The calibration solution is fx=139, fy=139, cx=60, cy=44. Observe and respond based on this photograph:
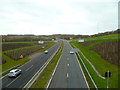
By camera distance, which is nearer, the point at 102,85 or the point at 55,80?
the point at 102,85

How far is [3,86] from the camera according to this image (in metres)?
23.0

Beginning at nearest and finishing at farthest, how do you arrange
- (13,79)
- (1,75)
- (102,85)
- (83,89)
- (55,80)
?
(83,89) → (102,85) → (55,80) → (13,79) → (1,75)

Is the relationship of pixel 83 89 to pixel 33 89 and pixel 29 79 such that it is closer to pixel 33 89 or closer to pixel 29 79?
pixel 33 89

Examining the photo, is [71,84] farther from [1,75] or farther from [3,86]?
[1,75]

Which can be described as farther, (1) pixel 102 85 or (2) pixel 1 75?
(2) pixel 1 75

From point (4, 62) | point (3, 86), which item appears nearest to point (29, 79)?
point (3, 86)

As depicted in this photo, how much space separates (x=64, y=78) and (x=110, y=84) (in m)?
8.09

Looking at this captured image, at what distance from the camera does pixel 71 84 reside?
22.6 m

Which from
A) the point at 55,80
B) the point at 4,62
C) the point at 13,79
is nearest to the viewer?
the point at 55,80

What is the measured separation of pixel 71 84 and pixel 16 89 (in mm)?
8681

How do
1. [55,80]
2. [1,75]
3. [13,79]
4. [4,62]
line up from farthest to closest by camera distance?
[4,62] → [1,75] → [13,79] → [55,80]

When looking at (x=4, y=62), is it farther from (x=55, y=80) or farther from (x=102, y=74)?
(x=102, y=74)

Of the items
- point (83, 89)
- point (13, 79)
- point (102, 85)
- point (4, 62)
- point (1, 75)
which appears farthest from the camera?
point (4, 62)

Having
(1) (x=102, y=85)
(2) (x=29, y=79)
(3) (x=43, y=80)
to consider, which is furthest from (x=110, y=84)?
(2) (x=29, y=79)
